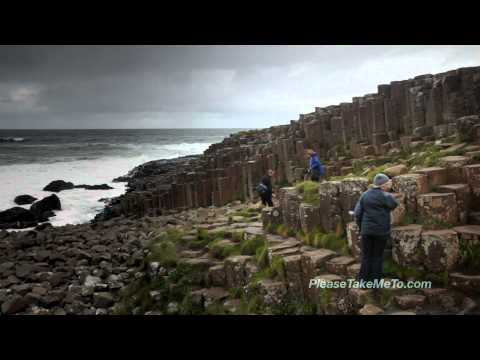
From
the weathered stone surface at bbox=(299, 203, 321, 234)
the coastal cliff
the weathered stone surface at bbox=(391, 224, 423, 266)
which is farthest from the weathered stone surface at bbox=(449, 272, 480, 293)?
the weathered stone surface at bbox=(299, 203, 321, 234)

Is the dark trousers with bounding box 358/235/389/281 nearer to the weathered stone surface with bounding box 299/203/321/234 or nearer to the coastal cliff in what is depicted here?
the coastal cliff

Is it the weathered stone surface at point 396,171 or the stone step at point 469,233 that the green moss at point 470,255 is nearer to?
the stone step at point 469,233

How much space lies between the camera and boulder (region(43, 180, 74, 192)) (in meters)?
7.63

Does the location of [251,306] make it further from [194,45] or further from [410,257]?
[194,45]

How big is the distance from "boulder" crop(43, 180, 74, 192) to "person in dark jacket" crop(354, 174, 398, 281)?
5.34 metres

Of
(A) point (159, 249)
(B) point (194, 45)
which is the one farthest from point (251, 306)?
(B) point (194, 45)

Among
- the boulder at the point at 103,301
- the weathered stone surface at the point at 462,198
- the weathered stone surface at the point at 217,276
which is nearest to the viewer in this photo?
the weathered stone surface at the point at 462,198

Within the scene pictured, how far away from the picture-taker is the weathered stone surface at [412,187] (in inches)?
187

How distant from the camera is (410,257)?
4484mm

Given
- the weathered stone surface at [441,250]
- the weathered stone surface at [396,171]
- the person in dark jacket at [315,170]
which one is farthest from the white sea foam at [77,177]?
the weathered stone surface at [441,250]

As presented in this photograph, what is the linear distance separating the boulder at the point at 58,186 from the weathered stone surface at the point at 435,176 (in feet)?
19.1

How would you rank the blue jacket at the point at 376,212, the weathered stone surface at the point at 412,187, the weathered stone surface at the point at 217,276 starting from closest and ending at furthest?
the blue jacket at the point at 376,212
the weathered stone surface at the point at 412,187
the weathered stone surface at the point at 217,276

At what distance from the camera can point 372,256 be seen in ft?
14.9
